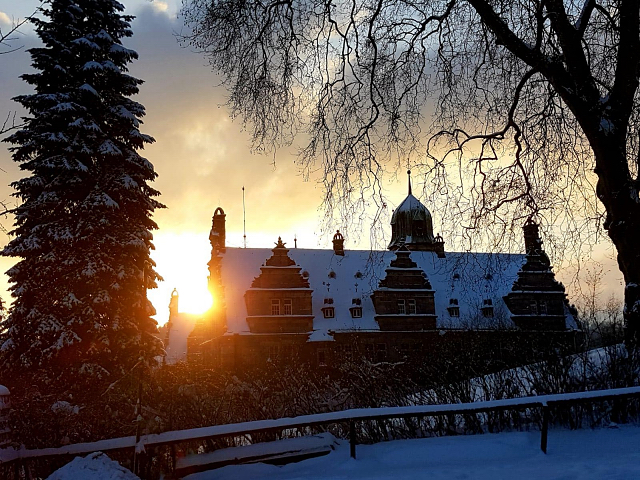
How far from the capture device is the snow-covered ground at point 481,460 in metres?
5.96

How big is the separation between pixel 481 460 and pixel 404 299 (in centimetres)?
3181

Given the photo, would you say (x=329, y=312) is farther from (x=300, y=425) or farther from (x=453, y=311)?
(x=300, y=425)

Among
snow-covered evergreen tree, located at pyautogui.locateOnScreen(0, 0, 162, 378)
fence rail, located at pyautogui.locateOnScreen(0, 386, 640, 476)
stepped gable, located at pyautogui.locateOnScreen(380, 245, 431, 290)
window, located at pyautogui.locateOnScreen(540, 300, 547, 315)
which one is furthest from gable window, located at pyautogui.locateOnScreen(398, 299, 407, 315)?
fence rail, located at pyautogui.locateOnScreen(0, 386, 640, 476)

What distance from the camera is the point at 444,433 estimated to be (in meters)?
7.96

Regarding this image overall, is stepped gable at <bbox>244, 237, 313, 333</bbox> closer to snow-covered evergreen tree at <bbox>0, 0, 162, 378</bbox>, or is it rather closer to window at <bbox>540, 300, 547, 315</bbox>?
window at <bbox>540, 300, 547, 315</bbox>

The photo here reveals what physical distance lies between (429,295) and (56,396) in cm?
2913

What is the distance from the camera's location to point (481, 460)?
21.4ft

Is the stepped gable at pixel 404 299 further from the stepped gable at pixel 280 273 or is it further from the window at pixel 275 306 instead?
the window at pixel 275 306

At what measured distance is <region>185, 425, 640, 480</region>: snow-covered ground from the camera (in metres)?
5.96

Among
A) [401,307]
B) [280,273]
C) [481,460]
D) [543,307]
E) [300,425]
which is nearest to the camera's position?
[481,460]

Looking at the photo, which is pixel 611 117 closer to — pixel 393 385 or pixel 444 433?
pixel 444 433

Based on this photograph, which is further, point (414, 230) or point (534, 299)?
point (414, 230)

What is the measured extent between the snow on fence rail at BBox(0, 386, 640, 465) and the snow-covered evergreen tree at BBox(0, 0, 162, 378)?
7.19 m

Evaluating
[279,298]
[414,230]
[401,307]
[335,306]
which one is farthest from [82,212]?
[414,230]
